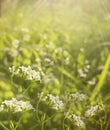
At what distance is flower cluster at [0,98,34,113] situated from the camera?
3.41ft

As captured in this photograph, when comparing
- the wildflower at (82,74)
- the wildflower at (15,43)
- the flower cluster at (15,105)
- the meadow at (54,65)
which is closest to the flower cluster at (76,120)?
the meadow at (54,65)

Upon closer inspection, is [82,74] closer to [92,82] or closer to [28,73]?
[92,82]

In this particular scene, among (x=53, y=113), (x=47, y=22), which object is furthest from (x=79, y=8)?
(x=53, y=113)

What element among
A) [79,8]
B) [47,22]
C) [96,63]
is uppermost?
[79,8]

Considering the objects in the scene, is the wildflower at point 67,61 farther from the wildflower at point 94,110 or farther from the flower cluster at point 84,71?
the wildflower at point 94,110

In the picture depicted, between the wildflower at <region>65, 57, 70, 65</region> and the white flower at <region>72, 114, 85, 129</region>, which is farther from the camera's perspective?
the wildflower at <region>65, 57, 70, 65</region>

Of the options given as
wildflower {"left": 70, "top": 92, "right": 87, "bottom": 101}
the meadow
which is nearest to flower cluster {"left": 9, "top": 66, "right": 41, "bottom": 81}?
the meadow

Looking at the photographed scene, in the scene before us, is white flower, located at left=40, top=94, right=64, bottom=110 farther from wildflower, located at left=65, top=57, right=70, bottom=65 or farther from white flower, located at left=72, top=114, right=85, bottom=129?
wildflower, located at left=65, top=57, right=70, bottom=65

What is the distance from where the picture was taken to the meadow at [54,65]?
1083mm

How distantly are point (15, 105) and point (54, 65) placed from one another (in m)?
0.31

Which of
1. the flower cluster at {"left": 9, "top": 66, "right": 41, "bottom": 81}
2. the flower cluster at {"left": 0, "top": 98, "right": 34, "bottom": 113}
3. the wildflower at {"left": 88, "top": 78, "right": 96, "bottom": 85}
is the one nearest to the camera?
the flower cluster at {"left": 0, "top": 98, "right": 34, "bottom": 113}

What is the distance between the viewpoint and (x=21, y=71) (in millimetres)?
1158

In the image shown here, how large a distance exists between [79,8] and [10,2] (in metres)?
0.33

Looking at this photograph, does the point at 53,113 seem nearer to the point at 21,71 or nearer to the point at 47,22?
the point at 21,71
